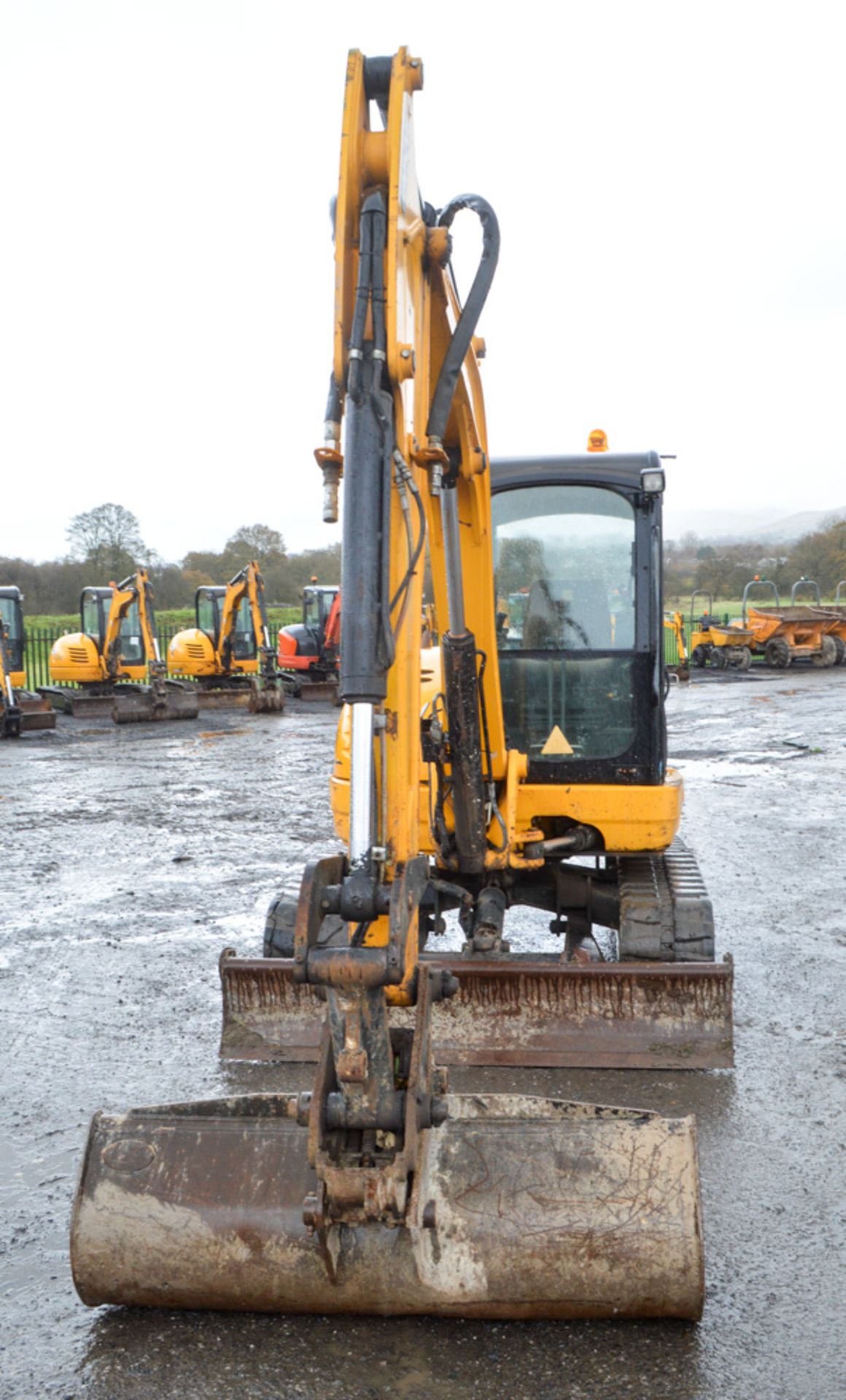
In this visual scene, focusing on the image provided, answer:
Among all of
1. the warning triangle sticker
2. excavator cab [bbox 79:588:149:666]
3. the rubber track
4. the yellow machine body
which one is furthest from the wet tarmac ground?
excavator cab [bbox 79:588:149:666]

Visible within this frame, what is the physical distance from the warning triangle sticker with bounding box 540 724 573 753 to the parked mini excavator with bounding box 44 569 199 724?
1640 centimetres

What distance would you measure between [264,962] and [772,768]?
10.1 m

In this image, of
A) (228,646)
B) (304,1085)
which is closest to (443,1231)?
(304,1085)

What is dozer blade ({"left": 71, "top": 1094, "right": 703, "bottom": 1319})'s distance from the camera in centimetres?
296

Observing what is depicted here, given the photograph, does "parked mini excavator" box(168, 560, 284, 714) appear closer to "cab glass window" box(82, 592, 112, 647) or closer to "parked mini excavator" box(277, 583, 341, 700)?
"parked mini excavator" box(277, 583, 341, 700)

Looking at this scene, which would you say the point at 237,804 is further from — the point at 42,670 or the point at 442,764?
the point at 42,670

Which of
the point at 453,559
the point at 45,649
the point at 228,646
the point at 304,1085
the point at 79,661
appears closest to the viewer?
the point at 453,559

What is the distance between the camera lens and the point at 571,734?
17.4 ft

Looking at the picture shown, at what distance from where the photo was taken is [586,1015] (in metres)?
4.64

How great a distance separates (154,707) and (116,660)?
2440 mm

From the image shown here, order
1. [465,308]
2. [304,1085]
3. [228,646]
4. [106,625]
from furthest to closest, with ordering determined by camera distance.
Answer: [228,646] → [106,625] → [304,1085] → [465,308]

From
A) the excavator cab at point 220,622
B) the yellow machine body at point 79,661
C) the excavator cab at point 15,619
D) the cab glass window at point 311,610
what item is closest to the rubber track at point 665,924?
the excavator cab at point 15,619

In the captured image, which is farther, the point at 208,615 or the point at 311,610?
the point at 311,610

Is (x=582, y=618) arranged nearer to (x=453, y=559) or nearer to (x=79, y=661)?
(x=453, y=559)
